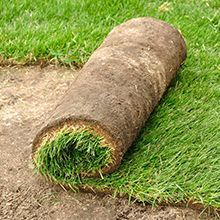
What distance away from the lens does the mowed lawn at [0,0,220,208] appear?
3.00m

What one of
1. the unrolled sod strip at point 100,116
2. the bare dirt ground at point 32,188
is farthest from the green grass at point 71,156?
the bare dirt ground at point 32,188

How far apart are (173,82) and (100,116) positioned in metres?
1.12

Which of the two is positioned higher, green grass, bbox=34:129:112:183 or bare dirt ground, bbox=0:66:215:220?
green grass, bbox=34:129:112:183

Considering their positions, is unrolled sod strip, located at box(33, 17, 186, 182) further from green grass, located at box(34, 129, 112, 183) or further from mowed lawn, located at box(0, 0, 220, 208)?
mowed lawn, located at box(0, 0, 220, 208)

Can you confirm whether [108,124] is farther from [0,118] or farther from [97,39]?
[97,39]

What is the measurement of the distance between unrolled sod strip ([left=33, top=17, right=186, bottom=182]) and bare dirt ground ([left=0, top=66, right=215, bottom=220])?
110 mm

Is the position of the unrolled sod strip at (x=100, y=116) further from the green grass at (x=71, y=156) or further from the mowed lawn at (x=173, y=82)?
the mowed lawn at (x=173, y=82)

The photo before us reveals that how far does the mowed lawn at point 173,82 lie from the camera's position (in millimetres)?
3002

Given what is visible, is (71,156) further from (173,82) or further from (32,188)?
(173,82)

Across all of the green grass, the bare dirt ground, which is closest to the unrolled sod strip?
the green grass

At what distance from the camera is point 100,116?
2.92m

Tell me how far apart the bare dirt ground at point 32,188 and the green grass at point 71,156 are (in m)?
0.10

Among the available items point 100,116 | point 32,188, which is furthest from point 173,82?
point 32,188

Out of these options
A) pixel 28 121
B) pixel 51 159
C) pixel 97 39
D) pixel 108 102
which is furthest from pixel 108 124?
pixel 97 39
